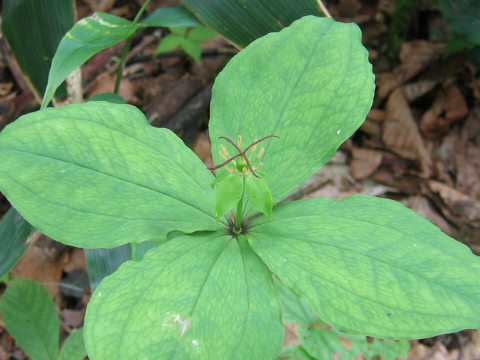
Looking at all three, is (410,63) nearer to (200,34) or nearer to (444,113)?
(444,113)

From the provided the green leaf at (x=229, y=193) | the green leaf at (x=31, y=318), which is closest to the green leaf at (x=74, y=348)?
the green leaf at (x=31, y=318)

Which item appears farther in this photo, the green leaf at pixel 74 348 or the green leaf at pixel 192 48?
the green leaf at pixel 192 48

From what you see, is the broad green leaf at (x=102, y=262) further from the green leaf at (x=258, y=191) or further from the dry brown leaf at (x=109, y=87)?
the dry brown leaf at (x=109, y=87)

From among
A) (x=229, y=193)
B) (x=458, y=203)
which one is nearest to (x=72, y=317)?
(x=229, y=193)

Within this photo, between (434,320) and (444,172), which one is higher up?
(434,320)

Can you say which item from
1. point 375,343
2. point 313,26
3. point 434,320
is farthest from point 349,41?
point 375,343

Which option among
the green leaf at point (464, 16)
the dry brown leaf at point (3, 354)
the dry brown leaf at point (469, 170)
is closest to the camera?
the dry brown leaf at point (3, 354)

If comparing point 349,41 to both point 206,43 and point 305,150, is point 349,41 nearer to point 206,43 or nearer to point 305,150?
point 305,150
